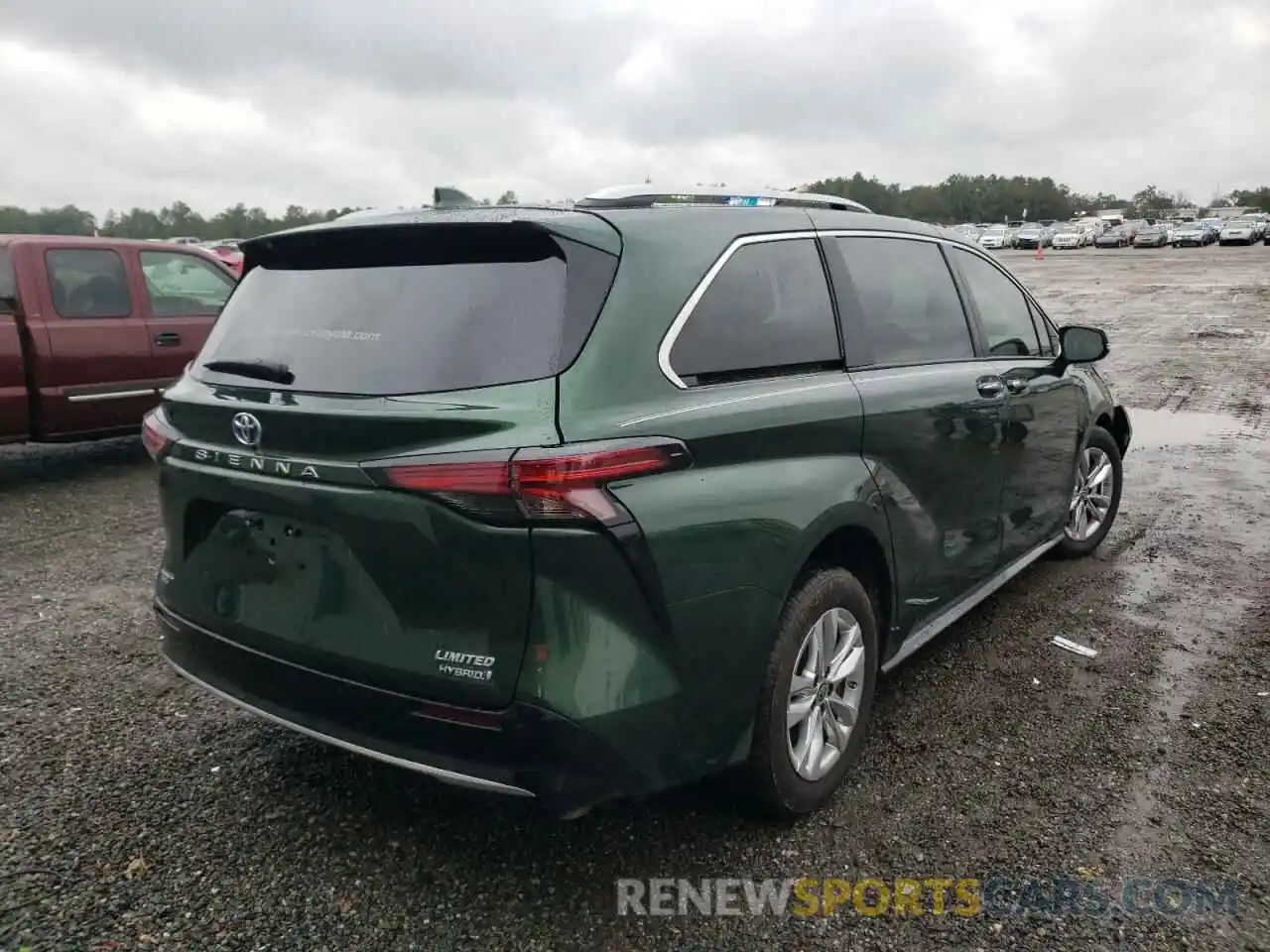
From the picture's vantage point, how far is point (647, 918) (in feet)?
8.27

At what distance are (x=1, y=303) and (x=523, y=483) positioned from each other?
6.26 meters

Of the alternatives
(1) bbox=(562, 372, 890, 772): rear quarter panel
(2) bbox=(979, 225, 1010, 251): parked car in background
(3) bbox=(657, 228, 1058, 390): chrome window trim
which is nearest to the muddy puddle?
(3) bbox=(657, 228, 1058, 390): chrome window trim

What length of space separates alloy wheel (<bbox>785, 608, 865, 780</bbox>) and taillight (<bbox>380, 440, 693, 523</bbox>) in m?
0.89

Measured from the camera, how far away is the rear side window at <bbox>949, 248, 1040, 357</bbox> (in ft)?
13.6

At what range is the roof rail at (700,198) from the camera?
2.90 metres

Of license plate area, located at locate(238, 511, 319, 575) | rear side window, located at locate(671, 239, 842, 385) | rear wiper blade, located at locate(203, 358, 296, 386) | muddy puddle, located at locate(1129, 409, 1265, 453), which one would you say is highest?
rear side window, located at locate(671, 239, 842, 385)

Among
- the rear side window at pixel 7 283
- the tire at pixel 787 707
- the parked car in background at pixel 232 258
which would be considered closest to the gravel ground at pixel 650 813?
the tire at pixel 787 707

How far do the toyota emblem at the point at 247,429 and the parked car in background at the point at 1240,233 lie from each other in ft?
207

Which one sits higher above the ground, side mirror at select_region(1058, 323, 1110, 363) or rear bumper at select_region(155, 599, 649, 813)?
side mirror at select_region(1058, 323, 1110, 363)

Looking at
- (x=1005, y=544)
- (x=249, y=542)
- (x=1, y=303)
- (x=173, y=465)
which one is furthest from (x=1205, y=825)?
(x=1, y=303)

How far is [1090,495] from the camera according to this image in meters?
5.30

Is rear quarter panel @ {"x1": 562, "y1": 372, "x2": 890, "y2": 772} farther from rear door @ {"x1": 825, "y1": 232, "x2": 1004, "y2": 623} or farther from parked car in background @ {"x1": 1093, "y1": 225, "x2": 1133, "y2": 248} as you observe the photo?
parked car in background @ {"x1": 1093, "y1": 225, "x2": 1133, "y2": 248}

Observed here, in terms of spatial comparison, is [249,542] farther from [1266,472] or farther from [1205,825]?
[1266,472]

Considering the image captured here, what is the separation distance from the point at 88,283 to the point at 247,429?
5.73 m
